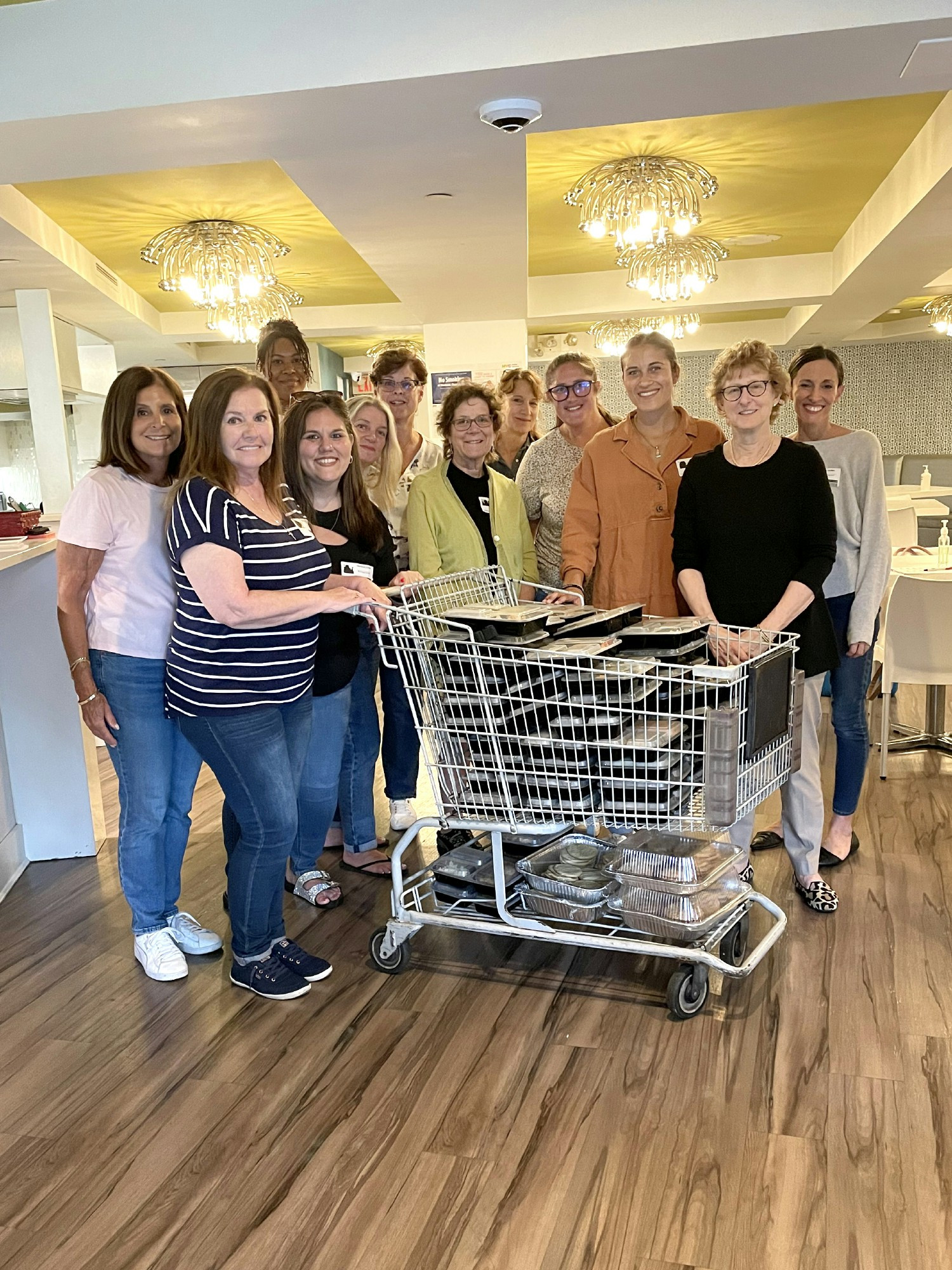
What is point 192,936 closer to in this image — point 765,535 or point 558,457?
point 765,535

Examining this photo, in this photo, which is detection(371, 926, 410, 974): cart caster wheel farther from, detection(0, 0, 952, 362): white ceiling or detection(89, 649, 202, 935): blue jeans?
detection(0, 0, 952, 362): white ceiling

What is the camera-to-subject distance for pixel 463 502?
3.47 metres

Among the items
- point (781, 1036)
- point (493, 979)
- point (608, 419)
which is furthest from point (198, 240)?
point (781, 1036)

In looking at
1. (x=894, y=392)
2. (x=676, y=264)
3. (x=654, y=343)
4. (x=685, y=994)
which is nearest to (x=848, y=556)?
(x=654, y=343)

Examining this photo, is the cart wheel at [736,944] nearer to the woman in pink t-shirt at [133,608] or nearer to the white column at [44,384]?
the woman in pink t-shirt at [133,608]

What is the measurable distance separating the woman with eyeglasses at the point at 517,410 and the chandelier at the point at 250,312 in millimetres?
2652

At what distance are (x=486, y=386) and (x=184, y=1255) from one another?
2662 mm

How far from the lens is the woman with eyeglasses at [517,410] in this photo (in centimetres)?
457

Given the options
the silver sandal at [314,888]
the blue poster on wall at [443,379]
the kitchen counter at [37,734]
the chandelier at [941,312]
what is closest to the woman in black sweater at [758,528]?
the silver sandal at [314,888]

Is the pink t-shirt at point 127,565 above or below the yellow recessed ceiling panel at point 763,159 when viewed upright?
below

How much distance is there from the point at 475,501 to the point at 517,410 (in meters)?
1.28

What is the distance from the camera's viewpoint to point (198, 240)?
5.91 m

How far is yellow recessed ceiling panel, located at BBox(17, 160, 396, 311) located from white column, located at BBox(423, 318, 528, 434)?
82 cm

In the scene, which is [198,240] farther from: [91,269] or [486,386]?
[486,386]
